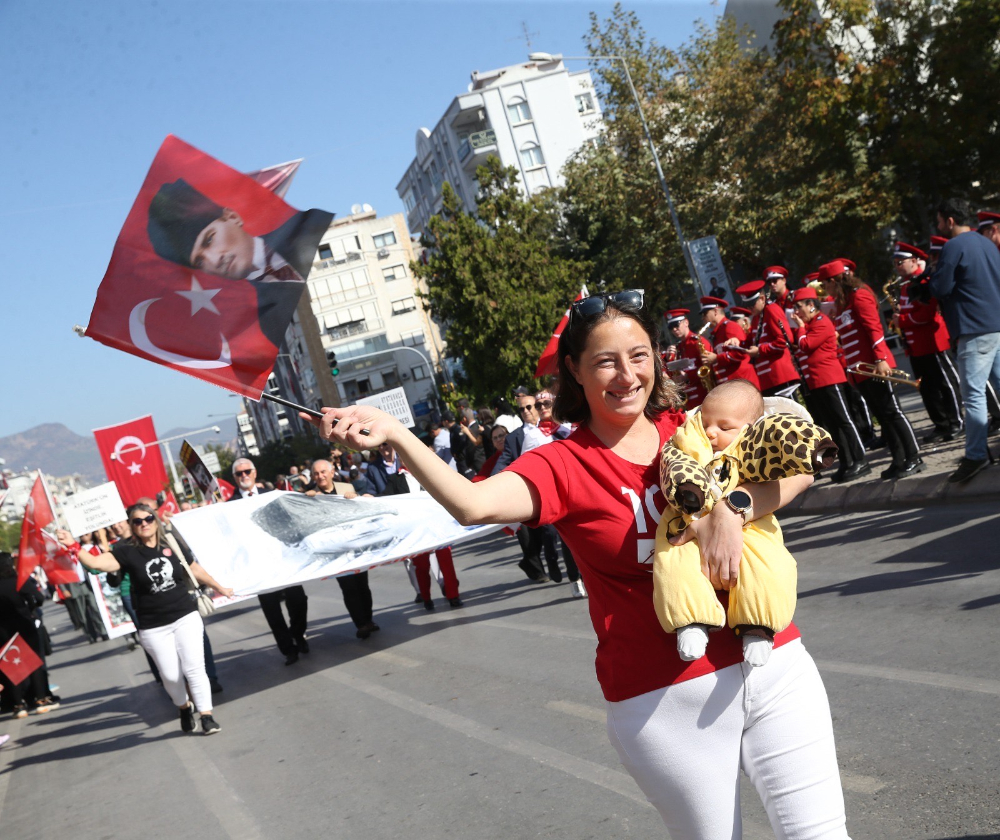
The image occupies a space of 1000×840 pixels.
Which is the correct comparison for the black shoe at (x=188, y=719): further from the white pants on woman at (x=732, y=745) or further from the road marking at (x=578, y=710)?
the white pants on woman at (x=732, y=745)

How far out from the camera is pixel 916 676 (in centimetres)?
546

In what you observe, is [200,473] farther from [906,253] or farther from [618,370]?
[618,370]

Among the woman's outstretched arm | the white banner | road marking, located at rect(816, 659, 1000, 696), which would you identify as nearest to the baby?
the woman's outstretched arm

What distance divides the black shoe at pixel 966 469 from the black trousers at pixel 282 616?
21.2ft

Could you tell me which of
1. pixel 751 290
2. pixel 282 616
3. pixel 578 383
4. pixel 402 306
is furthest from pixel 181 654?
pixel 402 306

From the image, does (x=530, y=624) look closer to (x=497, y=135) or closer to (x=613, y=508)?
(x=613, y=508)

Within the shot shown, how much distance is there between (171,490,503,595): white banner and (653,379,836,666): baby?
7294 mm

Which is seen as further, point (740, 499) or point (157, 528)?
point (157, 528)

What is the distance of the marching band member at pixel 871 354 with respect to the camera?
10.5 metres

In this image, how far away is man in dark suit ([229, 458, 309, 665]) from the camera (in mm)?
11195

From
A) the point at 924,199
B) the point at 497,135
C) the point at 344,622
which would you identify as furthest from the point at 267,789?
the point at 497,135

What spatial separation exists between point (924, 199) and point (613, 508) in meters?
30.8

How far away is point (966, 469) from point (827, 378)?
2.71 m

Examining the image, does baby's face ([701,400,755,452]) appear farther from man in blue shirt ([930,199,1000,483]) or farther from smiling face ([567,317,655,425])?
man in blue shirt ([930,199,1000,483])
